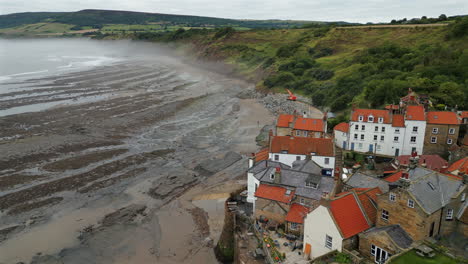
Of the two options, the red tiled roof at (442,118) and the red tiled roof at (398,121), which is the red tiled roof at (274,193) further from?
the red tiled roof at (442,118)

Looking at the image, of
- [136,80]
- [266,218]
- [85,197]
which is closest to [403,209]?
[266,218]

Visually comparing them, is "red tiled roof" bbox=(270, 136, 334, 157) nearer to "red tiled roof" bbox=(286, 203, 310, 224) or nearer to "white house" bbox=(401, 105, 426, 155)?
"red tiled roof" bbox=(286, 203, 310, 224)

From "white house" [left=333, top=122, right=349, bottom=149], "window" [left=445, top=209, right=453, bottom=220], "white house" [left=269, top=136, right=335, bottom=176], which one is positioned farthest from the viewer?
"white house" [left=333, top=122, right=349, bottom=149]

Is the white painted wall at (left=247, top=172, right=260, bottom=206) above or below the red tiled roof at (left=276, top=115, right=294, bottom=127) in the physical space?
below

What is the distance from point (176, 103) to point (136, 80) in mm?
31454

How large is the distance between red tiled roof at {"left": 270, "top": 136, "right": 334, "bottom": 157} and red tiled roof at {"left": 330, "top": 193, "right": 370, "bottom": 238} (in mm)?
13040

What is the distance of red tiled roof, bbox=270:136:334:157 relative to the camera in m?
34.8

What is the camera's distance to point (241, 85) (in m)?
101

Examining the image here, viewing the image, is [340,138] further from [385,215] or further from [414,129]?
[385,215]

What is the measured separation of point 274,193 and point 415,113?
2146cm

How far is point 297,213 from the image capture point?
990 inches

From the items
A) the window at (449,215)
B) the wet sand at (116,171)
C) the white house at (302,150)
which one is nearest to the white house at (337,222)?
the window at (449,215)

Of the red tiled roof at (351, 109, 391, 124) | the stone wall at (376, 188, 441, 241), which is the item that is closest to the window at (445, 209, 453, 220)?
the stone wall at (376, 188, 441, 241)

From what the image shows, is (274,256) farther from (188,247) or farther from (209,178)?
(209,178)
